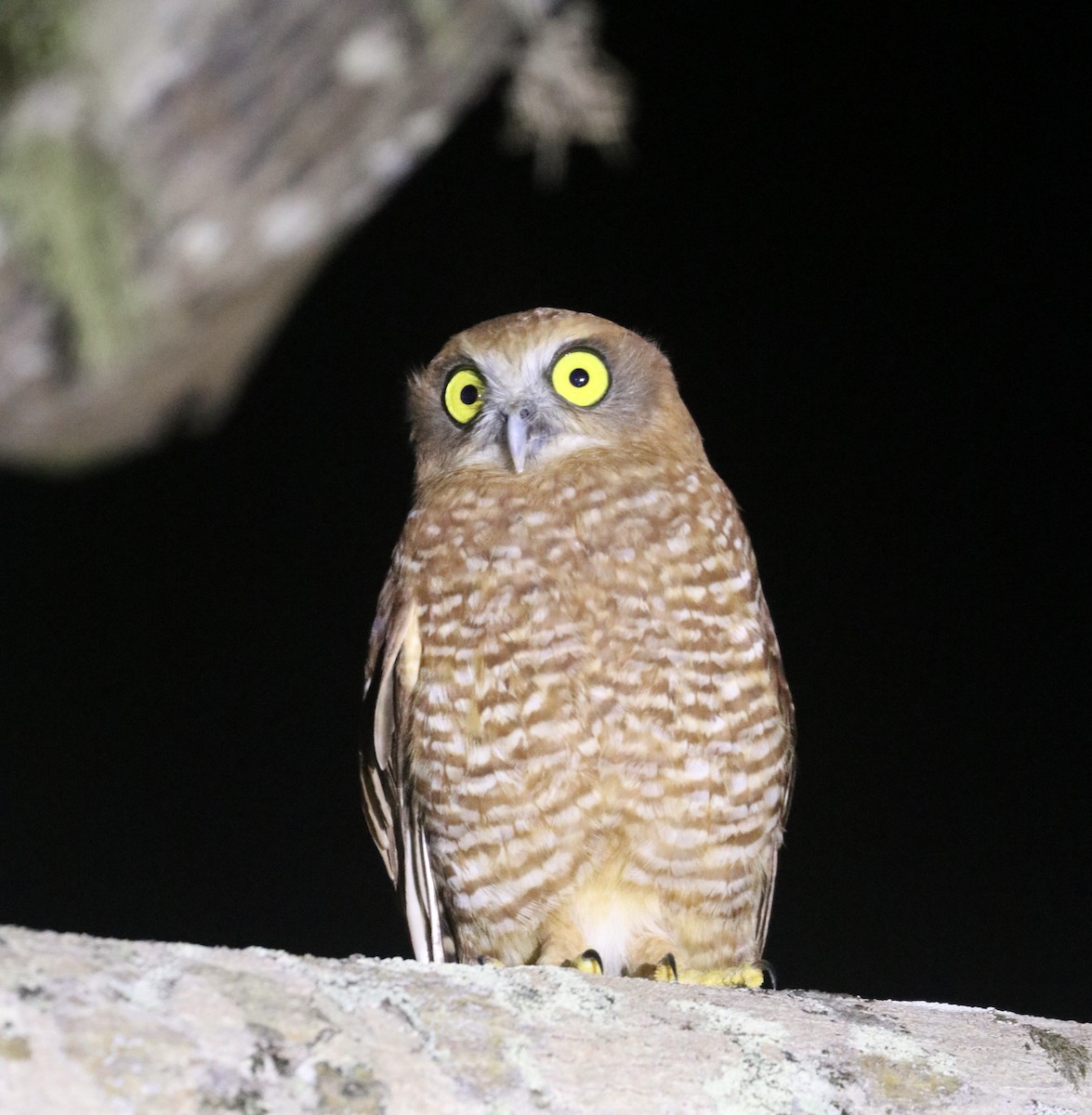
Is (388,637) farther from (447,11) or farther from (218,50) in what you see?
(447,11)

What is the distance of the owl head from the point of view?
2656 mm

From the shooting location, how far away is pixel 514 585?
7.86ft

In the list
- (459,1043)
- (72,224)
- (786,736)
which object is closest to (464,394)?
(72,224)

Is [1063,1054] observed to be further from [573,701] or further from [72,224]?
[72,224]

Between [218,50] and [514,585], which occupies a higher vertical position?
[218,50]

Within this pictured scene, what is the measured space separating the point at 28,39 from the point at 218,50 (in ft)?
1.13

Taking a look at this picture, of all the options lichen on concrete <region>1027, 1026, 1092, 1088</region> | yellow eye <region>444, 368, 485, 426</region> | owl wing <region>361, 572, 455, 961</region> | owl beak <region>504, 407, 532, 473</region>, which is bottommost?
lichen on concrete <region>1027, 1026, 1092, 1088</region>

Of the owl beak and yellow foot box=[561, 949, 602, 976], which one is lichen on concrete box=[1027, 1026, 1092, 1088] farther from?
the owl beak

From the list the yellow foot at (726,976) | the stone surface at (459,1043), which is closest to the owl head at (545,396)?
the yellow foot at (726,976)

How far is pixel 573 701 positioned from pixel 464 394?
0.81 metres

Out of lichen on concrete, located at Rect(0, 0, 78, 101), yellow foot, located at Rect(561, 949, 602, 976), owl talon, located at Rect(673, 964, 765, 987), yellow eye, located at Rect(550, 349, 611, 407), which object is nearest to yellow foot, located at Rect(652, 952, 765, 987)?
owl talon, located at Rect(673, 964, 765, 987)

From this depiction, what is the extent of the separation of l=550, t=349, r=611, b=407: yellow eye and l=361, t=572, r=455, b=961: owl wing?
53cm

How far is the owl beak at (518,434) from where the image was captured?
8.40 ft

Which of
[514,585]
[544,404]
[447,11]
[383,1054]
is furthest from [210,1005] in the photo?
[447,11]
